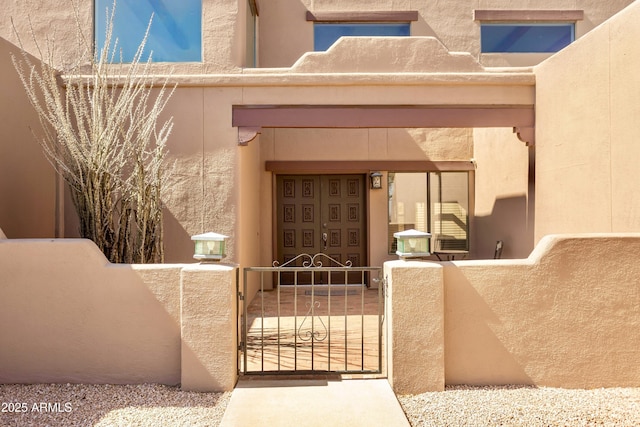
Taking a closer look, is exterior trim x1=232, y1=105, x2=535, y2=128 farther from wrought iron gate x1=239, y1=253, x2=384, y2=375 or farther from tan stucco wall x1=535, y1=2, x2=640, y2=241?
wrought iron gate x1=239, y1=253, x2=384, y2=375

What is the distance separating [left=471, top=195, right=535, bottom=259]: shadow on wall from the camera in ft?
26.1

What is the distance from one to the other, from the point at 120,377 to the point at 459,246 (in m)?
7.96

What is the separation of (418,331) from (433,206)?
650cm

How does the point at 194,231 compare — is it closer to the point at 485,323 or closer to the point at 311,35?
the point at 485,323

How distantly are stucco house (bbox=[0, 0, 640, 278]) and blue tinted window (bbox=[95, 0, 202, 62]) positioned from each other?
21 millimetres

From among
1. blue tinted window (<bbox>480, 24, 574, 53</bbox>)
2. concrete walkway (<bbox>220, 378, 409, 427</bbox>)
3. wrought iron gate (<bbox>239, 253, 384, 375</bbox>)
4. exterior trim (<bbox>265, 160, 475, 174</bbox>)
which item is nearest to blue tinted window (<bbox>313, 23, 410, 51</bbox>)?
blue tinted window (<bbox>480, 24, 574, 53</bbox>)

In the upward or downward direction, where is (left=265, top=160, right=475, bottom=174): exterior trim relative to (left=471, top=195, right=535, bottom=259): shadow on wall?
upward

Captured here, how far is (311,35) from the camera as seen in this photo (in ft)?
32.4

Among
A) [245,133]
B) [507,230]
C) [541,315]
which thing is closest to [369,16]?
[245,133]

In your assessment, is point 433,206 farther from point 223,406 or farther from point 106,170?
point 223,406

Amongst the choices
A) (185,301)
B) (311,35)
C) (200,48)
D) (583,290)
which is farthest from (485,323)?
(311,35)

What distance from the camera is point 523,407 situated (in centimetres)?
390

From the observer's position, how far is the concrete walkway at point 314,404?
3654mm

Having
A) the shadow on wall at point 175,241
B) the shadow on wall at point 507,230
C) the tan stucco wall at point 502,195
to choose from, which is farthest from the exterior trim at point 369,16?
the shadow on wall at point 175,241
